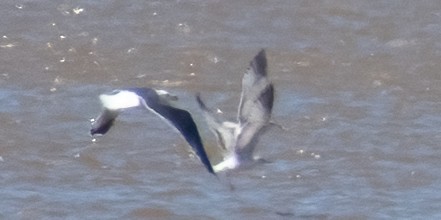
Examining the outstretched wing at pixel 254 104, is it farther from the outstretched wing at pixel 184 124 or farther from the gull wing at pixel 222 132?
the outstretched wing at pixel 184 124

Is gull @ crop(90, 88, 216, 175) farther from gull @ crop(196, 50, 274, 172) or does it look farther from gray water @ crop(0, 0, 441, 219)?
gray water @ crop(0, 0, 441, 219)

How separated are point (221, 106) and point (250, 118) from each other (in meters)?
1.88

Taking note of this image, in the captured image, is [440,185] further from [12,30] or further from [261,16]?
[12,30]

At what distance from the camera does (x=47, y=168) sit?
4.82m

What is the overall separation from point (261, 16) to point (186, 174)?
1.43 metres

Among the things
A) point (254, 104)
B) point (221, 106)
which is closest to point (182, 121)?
point (254, 104)

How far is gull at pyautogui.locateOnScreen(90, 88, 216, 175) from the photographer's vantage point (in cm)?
302

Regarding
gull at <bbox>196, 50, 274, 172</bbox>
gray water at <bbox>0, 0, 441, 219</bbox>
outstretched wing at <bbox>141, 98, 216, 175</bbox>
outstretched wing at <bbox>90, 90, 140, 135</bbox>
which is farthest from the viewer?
gray water at <bbox>0, 0, 441, 219</bbox>

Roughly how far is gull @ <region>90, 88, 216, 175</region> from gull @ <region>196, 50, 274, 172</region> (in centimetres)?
24

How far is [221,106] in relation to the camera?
5277 millimetres

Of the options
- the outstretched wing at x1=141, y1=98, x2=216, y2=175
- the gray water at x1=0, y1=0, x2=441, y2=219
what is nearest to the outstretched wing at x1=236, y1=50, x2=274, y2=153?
the gray water at x1=0, y1=0, x2=441, y2=219

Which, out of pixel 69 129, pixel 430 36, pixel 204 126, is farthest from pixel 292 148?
pixel 430 36

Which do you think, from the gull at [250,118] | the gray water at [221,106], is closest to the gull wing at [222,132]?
the gull at [250,118]

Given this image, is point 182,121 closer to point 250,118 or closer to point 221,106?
point 250,118
